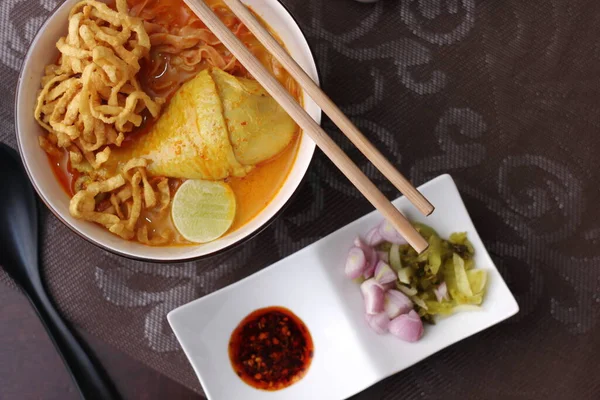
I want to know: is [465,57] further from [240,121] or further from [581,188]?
[240,121]

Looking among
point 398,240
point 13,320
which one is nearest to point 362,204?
point 398,240

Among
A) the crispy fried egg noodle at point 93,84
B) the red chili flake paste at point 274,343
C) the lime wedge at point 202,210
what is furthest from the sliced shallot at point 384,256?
the crispy fried egg noodle at point 93,84

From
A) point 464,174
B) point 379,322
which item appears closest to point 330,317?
point 379,322

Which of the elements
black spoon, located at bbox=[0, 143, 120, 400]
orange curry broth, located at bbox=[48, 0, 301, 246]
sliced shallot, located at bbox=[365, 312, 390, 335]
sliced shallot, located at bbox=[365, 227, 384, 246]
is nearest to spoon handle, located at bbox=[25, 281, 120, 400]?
black spoon, located at bbox=[0, 143, 120, 400]

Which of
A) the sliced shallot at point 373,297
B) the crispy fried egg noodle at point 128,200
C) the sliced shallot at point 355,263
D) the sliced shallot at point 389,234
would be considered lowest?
the sliced shallot at point 373,297

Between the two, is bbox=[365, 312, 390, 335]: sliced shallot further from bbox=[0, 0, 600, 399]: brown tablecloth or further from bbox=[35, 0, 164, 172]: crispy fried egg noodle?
bbox=[35, 0, 164, 172]: crispy fried egg noodle

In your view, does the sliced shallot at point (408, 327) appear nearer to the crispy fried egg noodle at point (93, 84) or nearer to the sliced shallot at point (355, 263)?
the sliced shallot at point (355, 263)
